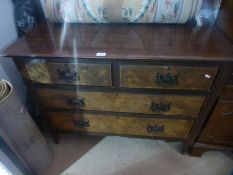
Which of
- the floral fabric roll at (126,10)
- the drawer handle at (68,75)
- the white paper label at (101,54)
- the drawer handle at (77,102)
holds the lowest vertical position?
the drawer handle at (77,102)

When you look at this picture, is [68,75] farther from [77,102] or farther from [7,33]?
[7,33]

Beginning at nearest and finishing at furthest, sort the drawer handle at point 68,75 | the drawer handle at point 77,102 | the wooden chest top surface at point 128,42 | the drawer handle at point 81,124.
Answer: the wooden chest top surface at point 128,42, the drawer handle at point 68,75, the drawer handle at point 77,102, the drawer handle at point 81,124

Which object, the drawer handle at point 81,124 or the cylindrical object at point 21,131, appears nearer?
the cylindrical object at point 21,131

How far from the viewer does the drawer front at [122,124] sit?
3.58 ft

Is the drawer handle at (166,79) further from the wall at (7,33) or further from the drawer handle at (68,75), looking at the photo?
the wall at (7,33)

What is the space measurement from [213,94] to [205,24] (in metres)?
0.39

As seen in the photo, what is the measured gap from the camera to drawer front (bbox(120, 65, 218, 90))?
821mm

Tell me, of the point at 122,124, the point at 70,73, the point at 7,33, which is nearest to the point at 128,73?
the point at 70,73

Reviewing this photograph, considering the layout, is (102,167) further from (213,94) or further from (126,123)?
(213,94)

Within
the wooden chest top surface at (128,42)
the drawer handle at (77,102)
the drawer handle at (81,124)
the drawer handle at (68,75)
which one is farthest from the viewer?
the drawer handle at (81,124)

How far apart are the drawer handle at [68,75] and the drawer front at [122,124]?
0.94ft

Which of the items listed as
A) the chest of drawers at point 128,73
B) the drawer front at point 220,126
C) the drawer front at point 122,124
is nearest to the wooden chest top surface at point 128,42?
the chest of drawers at point 128,73

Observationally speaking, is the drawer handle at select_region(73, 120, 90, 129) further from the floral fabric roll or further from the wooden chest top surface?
the floral fabric roll

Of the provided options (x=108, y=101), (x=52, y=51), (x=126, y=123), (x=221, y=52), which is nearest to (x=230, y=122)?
(x=221, y=52)
